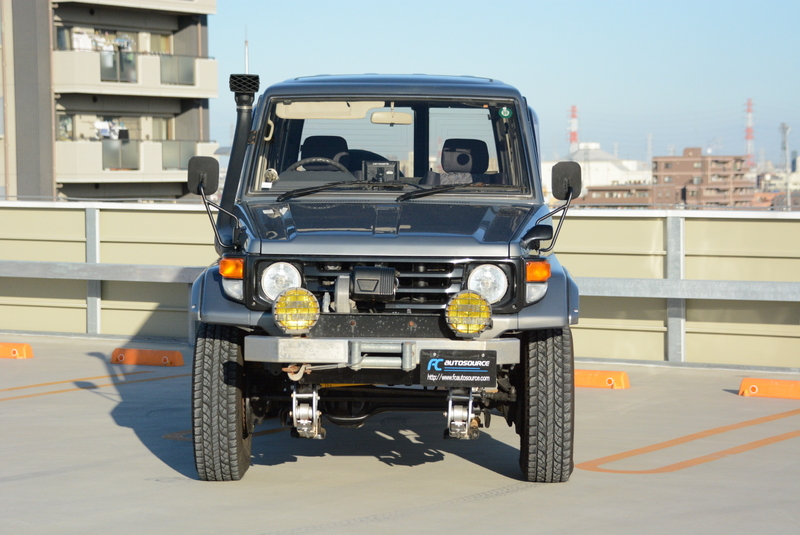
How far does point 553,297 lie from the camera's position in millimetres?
5586

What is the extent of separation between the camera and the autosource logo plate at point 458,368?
5.34 m

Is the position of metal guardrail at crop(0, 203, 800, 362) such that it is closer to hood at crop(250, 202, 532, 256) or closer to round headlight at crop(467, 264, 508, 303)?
hood at crop(250, 202, 532, 256)

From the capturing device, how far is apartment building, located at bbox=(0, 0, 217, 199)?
33750 mm

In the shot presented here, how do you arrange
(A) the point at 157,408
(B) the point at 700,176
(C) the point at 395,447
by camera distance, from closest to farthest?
(C) the point at 395,447
(A) the point at 157,408
(B) the point at 700,176

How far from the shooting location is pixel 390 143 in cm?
A: 691

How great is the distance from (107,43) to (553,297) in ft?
108

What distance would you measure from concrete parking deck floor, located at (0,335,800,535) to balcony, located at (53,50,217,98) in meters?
26.4

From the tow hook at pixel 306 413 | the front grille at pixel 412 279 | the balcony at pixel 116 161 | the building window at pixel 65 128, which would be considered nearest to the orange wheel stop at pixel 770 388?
the front grille at pixel 412 279

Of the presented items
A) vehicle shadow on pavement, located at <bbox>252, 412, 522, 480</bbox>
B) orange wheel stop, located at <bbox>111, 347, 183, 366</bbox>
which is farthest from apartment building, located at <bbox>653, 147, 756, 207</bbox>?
vehicle shadow on pavement, located at <bbox>252, 412, 522, 480</bbox>

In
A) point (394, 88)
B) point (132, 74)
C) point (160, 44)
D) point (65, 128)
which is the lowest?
point (394, 88)

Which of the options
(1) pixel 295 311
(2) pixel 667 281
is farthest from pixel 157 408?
(2) pixel 667 281

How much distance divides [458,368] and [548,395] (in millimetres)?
720

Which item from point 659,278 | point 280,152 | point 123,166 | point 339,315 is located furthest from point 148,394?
point 123,166

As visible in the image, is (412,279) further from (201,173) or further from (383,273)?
(201,173)
